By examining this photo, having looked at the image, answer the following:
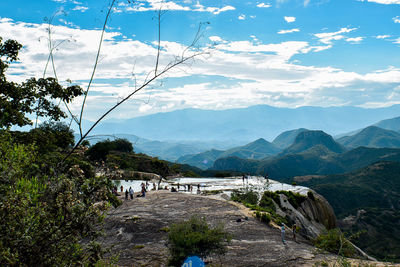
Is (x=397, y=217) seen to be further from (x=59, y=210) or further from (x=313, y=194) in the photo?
(x=59, y=210)

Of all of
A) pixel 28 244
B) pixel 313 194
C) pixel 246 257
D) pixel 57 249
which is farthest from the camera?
pixel 313 194

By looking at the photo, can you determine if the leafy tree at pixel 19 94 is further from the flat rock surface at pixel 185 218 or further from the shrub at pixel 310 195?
the shrub at pixel 310 195

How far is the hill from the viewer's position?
347 ft

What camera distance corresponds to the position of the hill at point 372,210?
105812 millimetres

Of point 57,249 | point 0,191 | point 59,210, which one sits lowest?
point 57,249

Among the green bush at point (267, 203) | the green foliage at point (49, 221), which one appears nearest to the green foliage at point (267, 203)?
the green bush at point (267, 203)

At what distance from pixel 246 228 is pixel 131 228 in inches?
408

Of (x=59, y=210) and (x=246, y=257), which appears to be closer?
(x=59, y=210)

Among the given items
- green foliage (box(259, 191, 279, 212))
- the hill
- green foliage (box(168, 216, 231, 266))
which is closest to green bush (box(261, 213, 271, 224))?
green foliage (box(259, 191, 279, 212))

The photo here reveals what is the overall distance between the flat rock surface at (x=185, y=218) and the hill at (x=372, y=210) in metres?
77.5

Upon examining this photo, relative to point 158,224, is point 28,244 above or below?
above

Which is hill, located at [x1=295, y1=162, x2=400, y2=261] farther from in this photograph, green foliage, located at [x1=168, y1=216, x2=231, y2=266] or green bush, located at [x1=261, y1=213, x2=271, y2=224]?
green foliage, located at [x1=168, y1=216, x2=231, y2=266]

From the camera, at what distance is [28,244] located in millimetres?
5992

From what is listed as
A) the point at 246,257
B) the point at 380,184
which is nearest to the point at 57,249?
the point at 246,257
